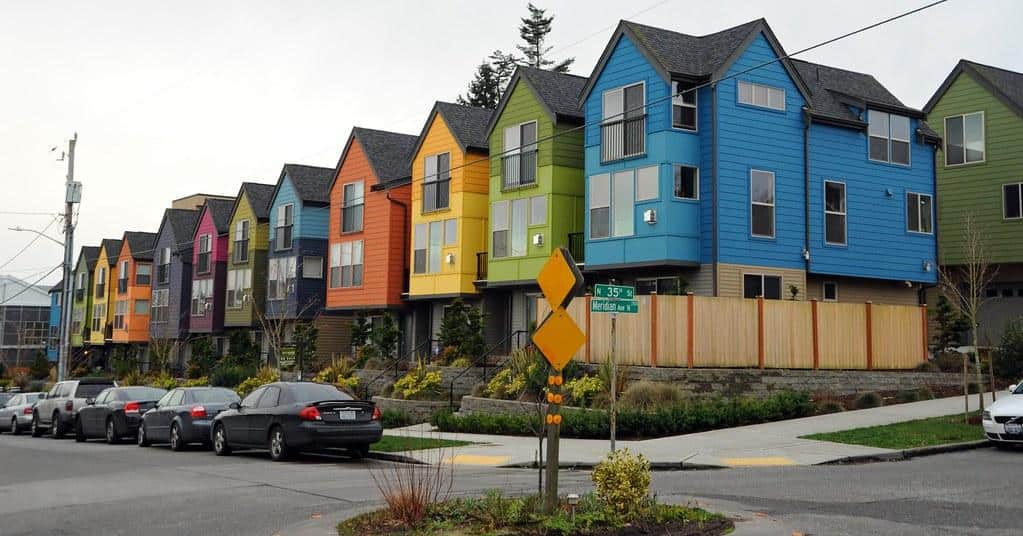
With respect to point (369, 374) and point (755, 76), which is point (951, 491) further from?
point (369, 374)

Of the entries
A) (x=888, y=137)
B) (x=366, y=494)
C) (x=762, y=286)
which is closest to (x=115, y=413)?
(x=366, y=494)

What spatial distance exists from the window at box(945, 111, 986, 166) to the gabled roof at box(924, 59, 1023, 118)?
0.94 meters

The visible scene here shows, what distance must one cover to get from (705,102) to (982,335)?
14.7 meters

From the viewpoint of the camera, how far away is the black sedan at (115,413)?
1045 inches

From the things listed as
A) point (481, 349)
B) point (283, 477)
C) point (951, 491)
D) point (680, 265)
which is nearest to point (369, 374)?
point (481, 349)

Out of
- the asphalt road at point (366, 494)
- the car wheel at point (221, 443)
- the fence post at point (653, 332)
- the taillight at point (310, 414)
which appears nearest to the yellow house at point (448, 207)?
the fence post at point (653, 332)

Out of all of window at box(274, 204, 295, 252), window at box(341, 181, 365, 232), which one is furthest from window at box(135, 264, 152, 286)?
window at box(341, 181, 365, 232)

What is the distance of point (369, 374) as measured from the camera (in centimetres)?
3722

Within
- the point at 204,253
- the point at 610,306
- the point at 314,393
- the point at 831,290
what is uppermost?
the point at 204,253

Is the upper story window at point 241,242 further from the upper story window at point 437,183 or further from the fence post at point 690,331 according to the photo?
the fence post at point 690,331

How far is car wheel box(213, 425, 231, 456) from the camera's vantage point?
21562 millimetres

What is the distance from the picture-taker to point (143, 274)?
6988 cm

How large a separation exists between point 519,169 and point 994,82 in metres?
17.8

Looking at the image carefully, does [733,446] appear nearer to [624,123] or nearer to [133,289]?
[624,123]
